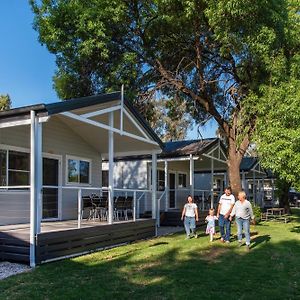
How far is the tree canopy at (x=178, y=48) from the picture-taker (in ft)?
54.9

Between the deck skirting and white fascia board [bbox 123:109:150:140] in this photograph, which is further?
white fascia board [bbox 123:109:150:140]

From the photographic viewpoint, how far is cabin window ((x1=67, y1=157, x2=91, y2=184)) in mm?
15793

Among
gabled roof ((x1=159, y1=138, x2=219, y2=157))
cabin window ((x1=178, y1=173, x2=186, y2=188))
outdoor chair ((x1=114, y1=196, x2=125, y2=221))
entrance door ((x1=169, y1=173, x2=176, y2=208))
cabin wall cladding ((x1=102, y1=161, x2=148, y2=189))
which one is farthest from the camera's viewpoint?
cabin window ((x1=178, y1=173, x2=186, y2=188))

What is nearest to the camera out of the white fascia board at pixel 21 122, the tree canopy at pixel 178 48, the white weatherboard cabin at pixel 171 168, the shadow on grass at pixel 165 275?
the shadow on grass at pixel 165 275

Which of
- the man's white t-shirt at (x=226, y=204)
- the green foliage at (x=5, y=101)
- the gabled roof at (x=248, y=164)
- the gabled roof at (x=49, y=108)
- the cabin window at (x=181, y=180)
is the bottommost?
the man's white t-shirt at (x=226, y=204)

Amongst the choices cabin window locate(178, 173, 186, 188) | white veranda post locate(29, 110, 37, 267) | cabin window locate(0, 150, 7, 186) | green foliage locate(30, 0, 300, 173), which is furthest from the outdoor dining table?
white veranda post locate(29, 110, 37, 267)

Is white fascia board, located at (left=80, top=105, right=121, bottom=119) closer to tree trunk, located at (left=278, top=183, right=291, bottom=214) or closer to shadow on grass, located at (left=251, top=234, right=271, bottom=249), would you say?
shadow on grass, located at (left=251, top=234, right=271, bottom=249)

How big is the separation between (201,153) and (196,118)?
3.44 metres

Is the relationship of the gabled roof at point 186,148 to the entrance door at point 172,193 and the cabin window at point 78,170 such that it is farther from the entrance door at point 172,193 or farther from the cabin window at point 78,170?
the cabin window at point 78,170

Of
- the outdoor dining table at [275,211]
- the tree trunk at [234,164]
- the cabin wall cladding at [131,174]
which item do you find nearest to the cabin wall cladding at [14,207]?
the cabin wall cladding at [131,174]

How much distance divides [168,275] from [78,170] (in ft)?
26.9

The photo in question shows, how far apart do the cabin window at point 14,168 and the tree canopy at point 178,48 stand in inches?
239

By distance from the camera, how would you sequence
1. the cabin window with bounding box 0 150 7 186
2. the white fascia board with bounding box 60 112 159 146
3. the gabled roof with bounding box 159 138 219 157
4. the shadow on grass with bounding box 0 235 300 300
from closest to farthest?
1. the shadow on grass with bounding box 0 235 300 300
2. the white fascia board with bounding box 60 112 159 146
3. the cabin window with bounding box 0 150 7 186
4. the gabled roof with bounding box 159 138 219 157

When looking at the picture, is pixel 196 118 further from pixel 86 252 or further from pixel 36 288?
pixel 36 288
